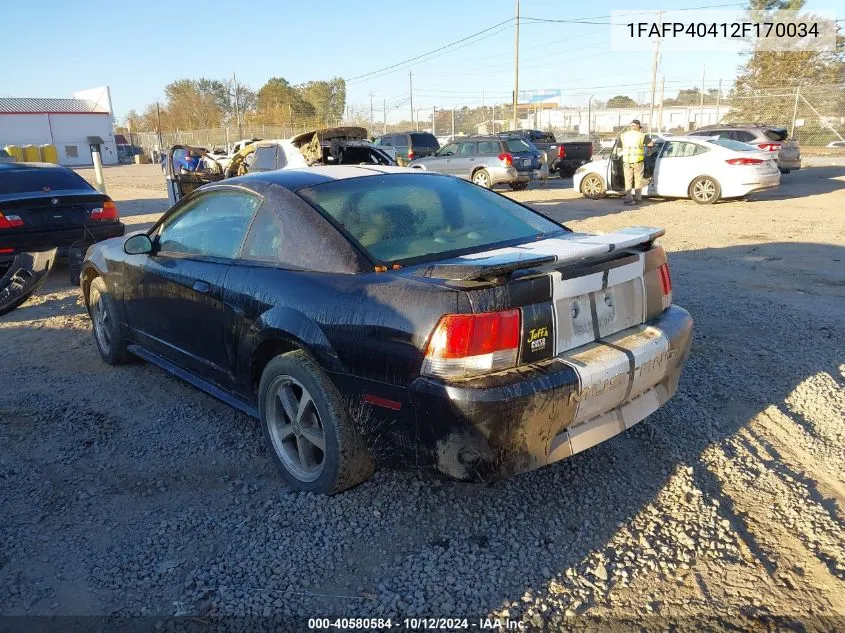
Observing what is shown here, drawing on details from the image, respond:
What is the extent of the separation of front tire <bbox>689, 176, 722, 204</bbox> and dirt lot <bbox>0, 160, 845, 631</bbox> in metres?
9.83

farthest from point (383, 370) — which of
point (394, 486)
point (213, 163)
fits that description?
point (213, 163)

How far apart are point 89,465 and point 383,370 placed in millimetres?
1943

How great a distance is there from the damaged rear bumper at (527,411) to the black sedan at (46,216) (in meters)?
5.71

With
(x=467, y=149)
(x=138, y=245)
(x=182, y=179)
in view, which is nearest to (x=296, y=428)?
(x=138, y=245)

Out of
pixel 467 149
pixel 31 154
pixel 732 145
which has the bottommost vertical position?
pixel 732 145

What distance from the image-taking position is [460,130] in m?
45.9

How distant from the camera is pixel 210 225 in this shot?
3.85 metres

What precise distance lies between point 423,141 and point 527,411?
21742 millimetres

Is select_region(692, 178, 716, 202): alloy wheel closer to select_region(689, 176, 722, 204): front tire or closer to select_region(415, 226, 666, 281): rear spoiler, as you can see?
select_region(689, 176, 722, 204): front tire

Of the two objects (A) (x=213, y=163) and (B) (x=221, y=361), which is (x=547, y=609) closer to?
(B) (x=221, y=361)

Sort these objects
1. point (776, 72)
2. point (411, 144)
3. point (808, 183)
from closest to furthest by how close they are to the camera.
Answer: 1. point (808, 183)
2. point (411, 144)
3. point (776, 72)

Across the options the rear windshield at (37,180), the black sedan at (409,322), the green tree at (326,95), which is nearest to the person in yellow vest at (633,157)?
the rear windshield at (37,180)

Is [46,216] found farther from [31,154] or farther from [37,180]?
[31,154]

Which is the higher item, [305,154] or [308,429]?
[305,154]
